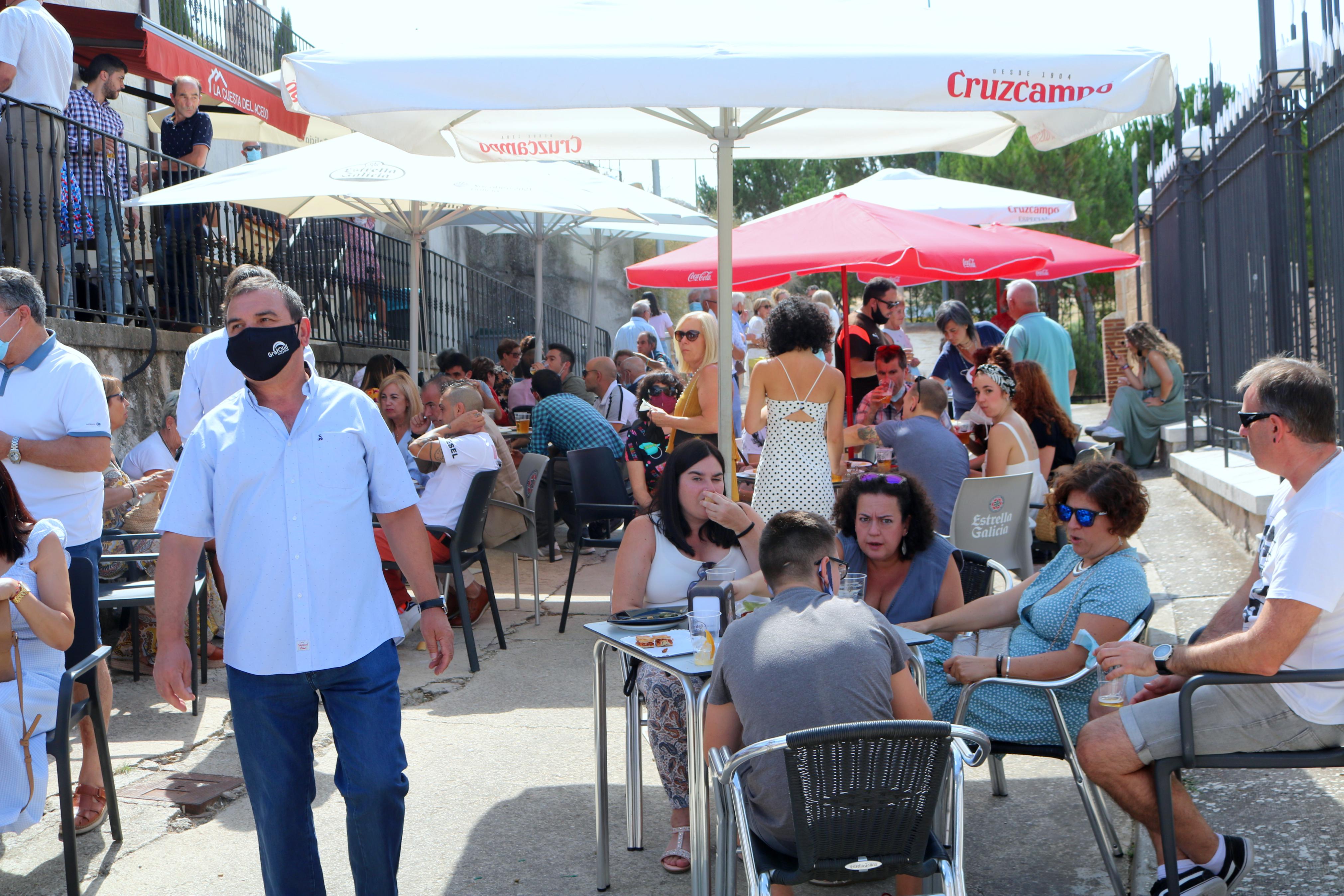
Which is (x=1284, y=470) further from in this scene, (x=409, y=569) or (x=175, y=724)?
(x=175, y=724)

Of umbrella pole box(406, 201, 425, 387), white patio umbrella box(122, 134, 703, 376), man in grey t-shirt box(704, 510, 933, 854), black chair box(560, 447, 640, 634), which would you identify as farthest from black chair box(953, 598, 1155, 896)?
umbrella pole box(406, 201, 425, 387)

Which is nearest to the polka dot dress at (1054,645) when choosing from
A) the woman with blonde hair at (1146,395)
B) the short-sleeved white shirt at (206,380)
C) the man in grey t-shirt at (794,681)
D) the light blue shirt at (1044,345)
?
the man in grey t-shirt at (794,681)

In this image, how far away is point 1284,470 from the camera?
115 inches

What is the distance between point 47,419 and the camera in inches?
158

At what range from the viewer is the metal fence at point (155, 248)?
21.6 ft

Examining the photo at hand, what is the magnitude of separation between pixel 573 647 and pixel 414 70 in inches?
130

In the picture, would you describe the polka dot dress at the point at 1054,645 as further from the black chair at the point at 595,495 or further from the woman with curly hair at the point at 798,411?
the black chair at the point at 595,495

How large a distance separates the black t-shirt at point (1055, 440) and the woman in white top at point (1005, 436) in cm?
52

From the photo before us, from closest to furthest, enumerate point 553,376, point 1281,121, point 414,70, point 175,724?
point 414,70
point 175,724
point 1281,121
point 553,376

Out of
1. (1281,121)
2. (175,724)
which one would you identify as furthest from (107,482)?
(1281,121)

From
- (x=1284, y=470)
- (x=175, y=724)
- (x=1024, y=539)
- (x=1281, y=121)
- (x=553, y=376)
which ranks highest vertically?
(x=1281, y=121)

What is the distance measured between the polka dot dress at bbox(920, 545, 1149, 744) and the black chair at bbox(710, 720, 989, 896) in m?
0.94

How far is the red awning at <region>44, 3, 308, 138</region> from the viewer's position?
823cm

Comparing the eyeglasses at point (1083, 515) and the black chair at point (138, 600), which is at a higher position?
the eyeglasses at point (1083, 515)
